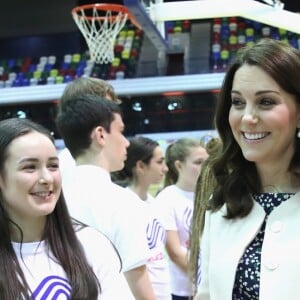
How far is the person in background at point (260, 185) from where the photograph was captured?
1.31 meters

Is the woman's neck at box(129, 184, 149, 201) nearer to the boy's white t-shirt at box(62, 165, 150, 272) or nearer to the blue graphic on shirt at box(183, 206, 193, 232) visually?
the blue graphic on shirt at box(183, 206, 193, 232)

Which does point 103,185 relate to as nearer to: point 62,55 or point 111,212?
point 111,212

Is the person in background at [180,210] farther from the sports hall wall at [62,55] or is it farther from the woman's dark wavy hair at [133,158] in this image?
the sports hall wall at [62,55]

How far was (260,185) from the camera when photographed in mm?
1460

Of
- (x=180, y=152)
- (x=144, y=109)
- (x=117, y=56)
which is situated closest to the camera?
(x=180, y=152)

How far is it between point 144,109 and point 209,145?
684cm

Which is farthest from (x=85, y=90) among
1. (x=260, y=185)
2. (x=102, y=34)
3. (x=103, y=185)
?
(x=102, y=34)

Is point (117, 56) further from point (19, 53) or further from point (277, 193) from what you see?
point (277, 193)

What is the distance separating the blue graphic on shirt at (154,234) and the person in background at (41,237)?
3.31 feet

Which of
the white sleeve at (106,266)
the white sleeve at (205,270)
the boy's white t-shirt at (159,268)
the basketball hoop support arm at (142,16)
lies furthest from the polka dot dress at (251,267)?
the basketball hoop support arm at (142,16)

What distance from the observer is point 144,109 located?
30.4 feet

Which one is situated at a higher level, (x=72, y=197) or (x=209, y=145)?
(x=209, y=145)

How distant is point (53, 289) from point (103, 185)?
0.72m

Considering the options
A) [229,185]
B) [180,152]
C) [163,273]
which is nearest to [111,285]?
[229,185]
